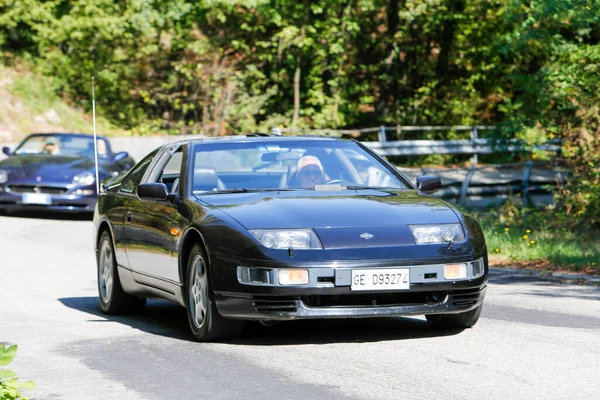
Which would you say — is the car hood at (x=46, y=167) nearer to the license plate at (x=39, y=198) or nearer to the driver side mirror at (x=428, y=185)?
the license plate at (x=39, y=198)

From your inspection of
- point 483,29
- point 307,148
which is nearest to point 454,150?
point 483,29

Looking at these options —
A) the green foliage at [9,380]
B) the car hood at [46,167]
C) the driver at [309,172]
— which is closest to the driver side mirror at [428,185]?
the driver at [309,172]

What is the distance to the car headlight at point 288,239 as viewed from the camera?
801 cm

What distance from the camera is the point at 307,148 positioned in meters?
9.66

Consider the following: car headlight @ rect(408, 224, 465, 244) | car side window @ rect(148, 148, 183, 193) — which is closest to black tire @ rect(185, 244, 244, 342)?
car side window @ rect(148, 148, 183, 193)

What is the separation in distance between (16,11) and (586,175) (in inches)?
827

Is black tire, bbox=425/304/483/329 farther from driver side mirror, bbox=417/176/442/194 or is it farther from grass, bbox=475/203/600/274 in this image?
grass, bbox=475/203/600/274

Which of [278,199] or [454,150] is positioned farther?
[454,150]

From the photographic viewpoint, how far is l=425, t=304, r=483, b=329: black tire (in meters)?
8.71

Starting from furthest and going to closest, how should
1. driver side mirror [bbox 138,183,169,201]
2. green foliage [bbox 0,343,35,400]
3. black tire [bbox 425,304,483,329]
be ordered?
driver side mirror [bbox 138,183,169,201] < black tire [bbox 425,304,483,329] < green foliage [bbox 0,343,35,400]

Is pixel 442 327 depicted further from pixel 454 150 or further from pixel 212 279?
pixel 454 150

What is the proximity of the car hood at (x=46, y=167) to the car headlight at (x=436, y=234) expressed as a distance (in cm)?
1397

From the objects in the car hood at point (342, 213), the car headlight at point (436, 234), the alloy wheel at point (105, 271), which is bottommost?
the alloy wheel at point (105, 271)

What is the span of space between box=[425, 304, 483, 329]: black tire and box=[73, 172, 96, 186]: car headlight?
43.7ft
